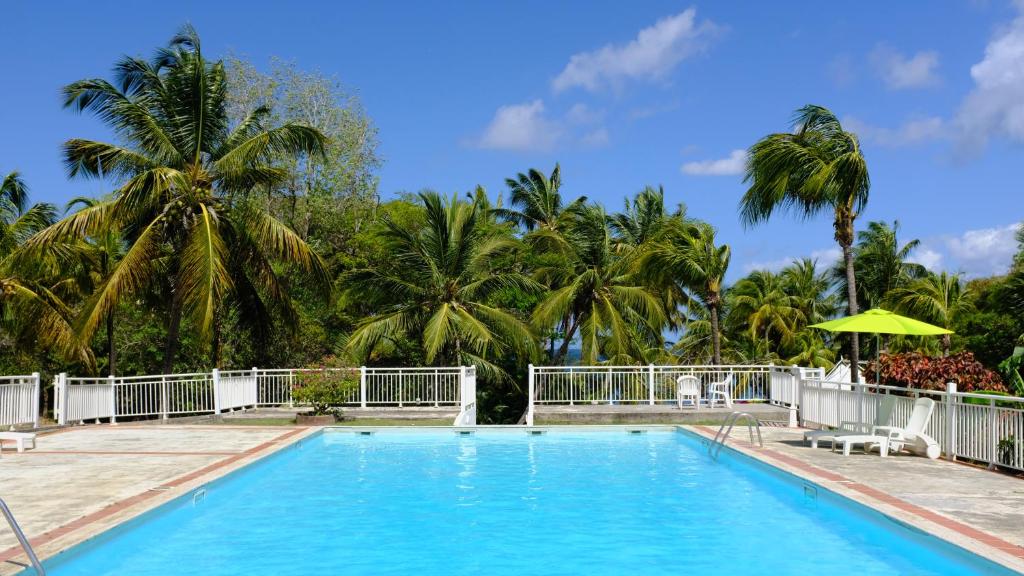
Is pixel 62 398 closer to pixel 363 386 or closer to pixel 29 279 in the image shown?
pixel 363 386

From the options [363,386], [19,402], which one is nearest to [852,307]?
[363,386]

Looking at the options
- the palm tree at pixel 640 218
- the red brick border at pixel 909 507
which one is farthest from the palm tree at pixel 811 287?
the red brick border at pixel 909 507

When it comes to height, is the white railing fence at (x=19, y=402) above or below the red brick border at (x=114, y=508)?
above

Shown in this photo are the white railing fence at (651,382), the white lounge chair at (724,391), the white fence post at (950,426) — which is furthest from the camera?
the white railing fence at (651,382)

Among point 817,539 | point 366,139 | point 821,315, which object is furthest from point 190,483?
point 821,315

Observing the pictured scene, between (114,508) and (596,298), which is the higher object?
(596,298)

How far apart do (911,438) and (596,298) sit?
1607cm

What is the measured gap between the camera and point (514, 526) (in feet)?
28.8

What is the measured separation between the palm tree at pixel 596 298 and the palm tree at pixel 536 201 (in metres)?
5.45

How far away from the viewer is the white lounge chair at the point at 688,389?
19000 millimetres

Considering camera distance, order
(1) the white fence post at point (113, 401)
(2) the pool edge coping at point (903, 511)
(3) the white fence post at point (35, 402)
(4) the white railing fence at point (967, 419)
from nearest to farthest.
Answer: (2) the pool edge coping at point (903, 511)
(4) the white railing fence at point (967, 419)
(3) the white fence post at point (35, 402)
(1) the white fence post at point (113, 401)

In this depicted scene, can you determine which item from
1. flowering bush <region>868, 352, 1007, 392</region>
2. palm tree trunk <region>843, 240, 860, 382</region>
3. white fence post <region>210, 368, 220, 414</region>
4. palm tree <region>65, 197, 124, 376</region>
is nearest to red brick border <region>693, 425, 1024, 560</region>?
flowering bush <region>868, 352, 1007, 392</region>

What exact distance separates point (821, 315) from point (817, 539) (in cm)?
3619

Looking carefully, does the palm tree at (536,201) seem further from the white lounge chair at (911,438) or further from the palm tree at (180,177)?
the white lounge chair at (911,438)
